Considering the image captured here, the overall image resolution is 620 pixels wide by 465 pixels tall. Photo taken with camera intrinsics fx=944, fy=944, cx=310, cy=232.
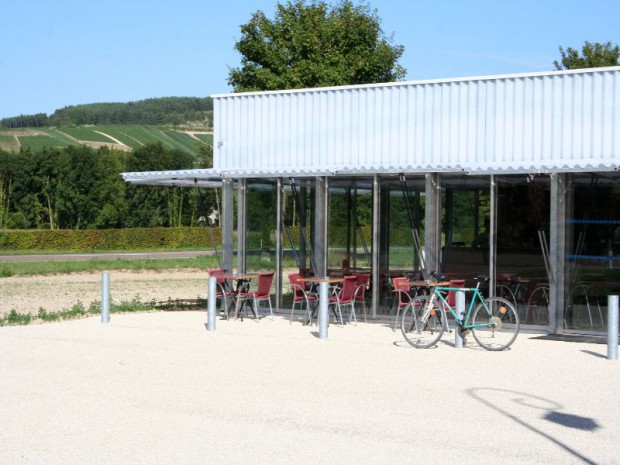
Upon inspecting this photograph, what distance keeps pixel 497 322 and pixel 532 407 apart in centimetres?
375

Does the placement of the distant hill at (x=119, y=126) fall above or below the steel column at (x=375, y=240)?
above

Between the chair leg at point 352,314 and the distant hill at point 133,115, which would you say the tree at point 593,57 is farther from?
the distant hill at point 133,115

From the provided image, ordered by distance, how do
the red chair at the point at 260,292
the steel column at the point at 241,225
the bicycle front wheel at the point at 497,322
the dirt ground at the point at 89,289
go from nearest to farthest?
the bicycle front wheel at the point at 497,322, the red chair at the point at 260,292, the steel column at the point at 241,225, the dirt ground at the point at 89,289

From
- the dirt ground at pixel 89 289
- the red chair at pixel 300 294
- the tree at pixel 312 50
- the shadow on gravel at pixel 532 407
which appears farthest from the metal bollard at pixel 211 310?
the tree at pixel 312 50

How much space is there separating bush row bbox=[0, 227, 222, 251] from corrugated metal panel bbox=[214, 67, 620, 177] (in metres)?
25.6

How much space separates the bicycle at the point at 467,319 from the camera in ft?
38.4

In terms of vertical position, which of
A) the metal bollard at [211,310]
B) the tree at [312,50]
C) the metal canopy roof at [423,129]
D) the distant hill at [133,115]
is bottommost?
the metal bollard at [211,310]

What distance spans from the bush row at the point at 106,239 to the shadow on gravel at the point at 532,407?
34.3 meters

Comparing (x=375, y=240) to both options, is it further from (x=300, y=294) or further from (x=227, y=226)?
(x=227, y=226)

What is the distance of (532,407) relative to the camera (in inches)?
314

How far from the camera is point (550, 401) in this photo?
8.29m

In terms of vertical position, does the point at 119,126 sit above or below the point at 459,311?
above

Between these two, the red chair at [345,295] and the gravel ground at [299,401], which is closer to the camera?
the gravel ground at [299,401]

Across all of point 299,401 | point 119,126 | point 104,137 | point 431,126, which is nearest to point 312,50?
point 431,126
